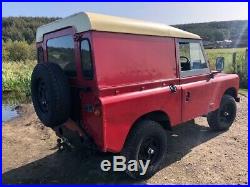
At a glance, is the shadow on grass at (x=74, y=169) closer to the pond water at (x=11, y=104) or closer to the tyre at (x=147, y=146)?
the tyre at (x=147, y=146)

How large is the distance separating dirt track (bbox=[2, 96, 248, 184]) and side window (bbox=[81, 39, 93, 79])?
100 cm

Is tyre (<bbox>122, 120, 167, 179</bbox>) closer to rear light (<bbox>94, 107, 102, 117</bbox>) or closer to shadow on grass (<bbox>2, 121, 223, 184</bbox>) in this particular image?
shadow on grass (<bbox>2, 121, 223, 184</bbox>)

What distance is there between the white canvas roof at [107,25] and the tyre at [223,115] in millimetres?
1988

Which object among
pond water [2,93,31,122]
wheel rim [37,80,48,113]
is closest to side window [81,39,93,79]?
wheel rim [37,80,48,113]

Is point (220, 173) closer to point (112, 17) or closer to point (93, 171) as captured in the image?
point (93, 171)

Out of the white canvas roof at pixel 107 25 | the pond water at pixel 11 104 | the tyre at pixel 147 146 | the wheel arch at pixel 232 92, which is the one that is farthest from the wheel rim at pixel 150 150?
the pond water at pixel 11 104

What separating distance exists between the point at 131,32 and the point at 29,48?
27.6 meters

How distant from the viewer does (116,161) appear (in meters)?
4.08

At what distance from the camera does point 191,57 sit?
5152mm

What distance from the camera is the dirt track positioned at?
14.0ft

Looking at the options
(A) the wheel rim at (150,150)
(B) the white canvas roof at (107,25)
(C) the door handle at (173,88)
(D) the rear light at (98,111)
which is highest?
(B) the white canvas roof at (107,25)

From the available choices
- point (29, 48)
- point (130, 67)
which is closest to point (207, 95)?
point (130, 67)

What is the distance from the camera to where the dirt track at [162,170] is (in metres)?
4.27

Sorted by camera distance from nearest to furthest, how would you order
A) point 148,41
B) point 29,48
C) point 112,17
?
point 112,17
point 148,41
point 29,48
